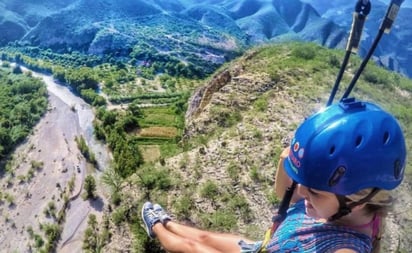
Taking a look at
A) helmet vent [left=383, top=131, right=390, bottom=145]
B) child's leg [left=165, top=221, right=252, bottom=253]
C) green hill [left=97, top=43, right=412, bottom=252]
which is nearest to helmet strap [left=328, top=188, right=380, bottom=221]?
helmet vent [left=383, top=131, right=390, bottom=145]

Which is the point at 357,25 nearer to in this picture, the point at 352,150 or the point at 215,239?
the point at 352,150

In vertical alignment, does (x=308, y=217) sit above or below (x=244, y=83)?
above

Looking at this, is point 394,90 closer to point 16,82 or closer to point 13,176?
point 13,176

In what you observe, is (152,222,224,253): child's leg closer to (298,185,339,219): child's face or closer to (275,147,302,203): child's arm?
(275,147,302,203): child's arm

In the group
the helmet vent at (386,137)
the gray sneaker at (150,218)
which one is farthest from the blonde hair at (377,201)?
the gray sneaker at (150,218)

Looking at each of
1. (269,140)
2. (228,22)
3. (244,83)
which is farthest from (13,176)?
(228,22)

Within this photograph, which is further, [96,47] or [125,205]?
[96,47]

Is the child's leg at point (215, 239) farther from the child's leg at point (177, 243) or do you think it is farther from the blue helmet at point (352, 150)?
the blue helmet at point (352, 150)
